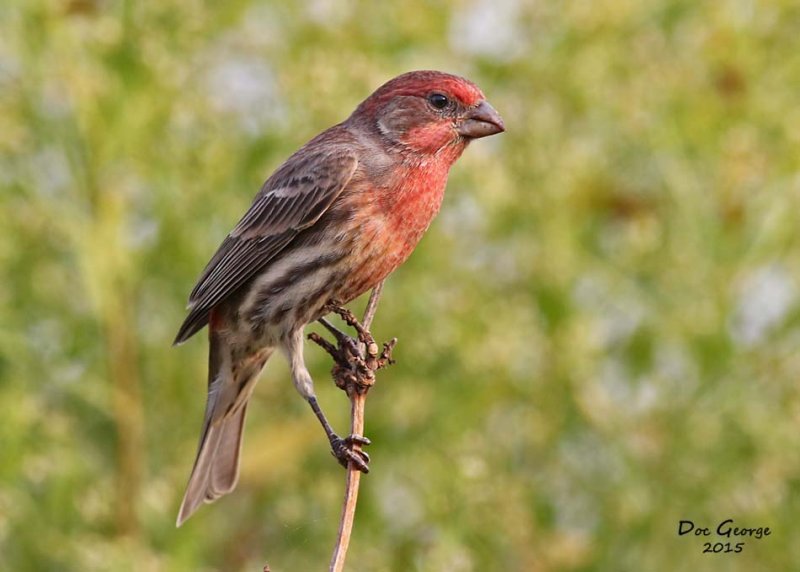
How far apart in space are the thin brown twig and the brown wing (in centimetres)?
53

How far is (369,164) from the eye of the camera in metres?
5.44

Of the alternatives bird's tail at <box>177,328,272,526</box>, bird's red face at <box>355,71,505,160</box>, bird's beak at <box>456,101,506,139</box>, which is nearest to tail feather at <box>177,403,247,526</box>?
bird's tail at <box>177,328,272,526</box>

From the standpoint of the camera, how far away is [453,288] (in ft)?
21.1

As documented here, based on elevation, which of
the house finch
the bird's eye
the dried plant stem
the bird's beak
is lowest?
the dried plant stem

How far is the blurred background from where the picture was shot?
5867 mm

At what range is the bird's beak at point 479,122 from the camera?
5430 mm

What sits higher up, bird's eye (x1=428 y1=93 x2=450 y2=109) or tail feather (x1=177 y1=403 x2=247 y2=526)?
bird's eye (x1=428 y1=93 x2=450 y2=109)

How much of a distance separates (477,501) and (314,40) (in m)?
2.09

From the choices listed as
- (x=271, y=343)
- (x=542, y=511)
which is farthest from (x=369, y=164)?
(x=542, y=511)

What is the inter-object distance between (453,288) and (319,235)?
1.20m

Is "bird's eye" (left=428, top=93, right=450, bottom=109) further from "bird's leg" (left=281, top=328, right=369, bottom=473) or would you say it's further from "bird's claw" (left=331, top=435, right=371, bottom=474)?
"bird's claw" (left=331, top=435, right=371, bottom=474)

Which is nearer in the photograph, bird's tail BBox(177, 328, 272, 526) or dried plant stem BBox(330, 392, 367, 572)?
dried plant stem BBox(330, 392, 367, 572)

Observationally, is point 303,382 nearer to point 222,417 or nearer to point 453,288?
point 222,417

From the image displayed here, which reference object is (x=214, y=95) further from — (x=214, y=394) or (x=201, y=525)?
(x=201, y=525)
